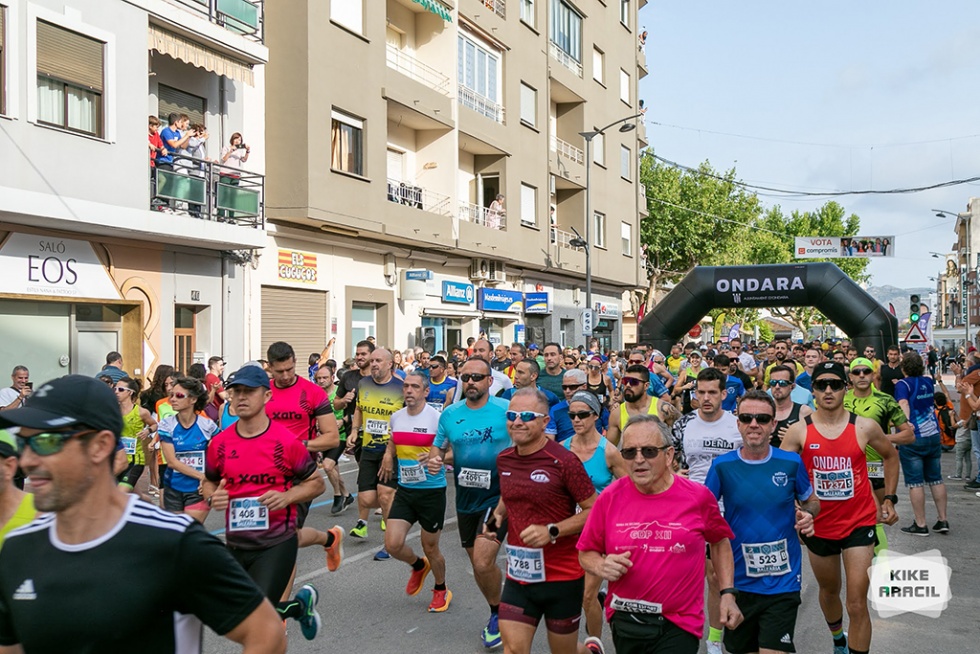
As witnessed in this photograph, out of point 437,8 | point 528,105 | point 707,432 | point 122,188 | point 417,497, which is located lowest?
point 417,497

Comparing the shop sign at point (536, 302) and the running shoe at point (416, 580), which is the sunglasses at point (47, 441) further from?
the shop sign at point (536, 302)

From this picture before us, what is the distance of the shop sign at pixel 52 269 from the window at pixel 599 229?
23.2 m

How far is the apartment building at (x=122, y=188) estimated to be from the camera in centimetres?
1325

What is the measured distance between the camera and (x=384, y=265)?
23094mm

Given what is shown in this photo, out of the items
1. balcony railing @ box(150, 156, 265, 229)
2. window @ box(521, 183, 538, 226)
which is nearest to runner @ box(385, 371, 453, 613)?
balcony railing @ box(150, 156, 265, 229)

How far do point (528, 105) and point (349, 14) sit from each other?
1056cm

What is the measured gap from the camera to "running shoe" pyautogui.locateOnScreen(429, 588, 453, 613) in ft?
23.3

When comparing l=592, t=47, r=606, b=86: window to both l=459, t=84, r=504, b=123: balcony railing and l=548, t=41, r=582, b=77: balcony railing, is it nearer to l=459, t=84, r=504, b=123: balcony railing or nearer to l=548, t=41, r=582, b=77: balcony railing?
l=548, t=41, r=582, b=77: balcony railing

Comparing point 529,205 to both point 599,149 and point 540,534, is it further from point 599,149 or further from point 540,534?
point 540,534

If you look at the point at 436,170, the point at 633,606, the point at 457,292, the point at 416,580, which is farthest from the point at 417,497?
the point at 457,292

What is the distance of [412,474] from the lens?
7434 millimetres

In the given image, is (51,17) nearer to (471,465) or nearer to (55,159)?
(55,159)

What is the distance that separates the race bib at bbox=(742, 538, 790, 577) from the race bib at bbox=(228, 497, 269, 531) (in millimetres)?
2757

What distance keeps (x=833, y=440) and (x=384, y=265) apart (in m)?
18.0
